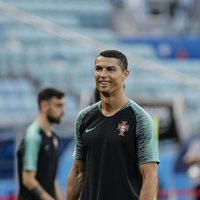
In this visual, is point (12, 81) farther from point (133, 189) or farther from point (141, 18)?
point (133, 189)

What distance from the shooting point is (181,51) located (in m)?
20.3

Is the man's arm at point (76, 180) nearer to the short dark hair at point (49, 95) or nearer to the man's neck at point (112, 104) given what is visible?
the man's neck at point (112, 104)

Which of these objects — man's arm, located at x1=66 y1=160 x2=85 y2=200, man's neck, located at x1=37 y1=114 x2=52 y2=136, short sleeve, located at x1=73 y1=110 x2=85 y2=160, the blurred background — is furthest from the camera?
the blurred background

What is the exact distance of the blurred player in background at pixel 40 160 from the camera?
25.5ft

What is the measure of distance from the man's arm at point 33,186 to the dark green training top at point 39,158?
2.2 inches

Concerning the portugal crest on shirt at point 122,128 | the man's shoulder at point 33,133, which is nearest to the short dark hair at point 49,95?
the man's shoulder at point 33,133

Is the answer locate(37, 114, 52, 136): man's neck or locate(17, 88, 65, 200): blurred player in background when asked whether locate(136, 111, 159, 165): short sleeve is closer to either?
locate(17, 88, 65, 200): blurred player in background

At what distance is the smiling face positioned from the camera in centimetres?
525

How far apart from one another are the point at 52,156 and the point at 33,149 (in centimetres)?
20

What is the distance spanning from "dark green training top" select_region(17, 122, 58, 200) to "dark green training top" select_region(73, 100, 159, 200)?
2455 millimetres

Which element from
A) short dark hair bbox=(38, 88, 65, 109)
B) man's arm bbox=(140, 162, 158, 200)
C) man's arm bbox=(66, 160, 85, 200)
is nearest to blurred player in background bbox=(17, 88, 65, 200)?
short dark hair bbox=(38, 88, 65, 109)

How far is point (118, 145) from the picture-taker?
528 cm

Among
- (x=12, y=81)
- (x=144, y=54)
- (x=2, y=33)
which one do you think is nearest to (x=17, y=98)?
(x=12, y=81)

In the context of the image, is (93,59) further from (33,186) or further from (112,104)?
(112,104)
